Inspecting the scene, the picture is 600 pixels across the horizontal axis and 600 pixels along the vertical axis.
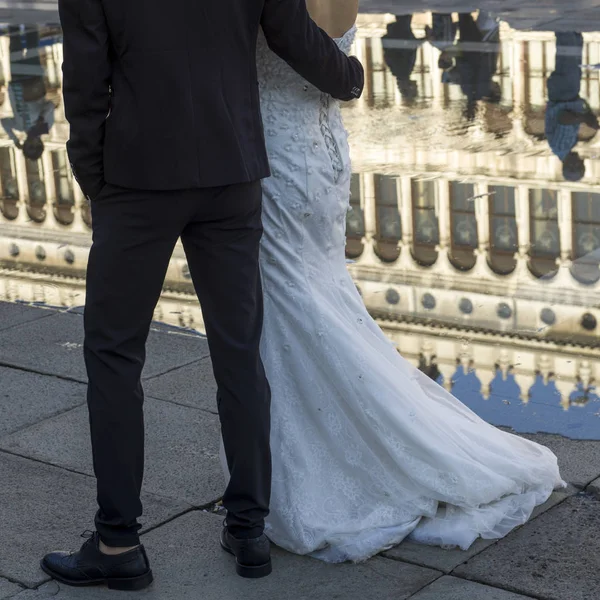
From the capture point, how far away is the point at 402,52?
833 inches

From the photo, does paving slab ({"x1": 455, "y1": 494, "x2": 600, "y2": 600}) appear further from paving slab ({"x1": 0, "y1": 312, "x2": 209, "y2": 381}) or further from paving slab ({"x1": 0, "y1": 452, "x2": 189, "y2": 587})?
paving slab ({"x1": 0, "y1": 312, "x2": 209, "y2": 381})

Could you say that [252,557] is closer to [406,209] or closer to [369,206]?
[406,209]

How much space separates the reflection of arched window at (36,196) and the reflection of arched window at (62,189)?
0.46ft

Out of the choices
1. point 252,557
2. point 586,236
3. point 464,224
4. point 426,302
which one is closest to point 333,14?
point 252,557

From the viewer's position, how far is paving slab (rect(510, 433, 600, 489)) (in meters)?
5.24

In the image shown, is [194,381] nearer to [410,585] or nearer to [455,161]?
[410,585]

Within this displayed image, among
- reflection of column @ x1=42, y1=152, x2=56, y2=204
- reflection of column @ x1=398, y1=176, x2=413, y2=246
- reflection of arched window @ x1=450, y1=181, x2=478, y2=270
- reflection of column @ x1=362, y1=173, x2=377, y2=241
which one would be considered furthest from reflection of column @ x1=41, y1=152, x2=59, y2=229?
reflection of arched window @ x1=450, y1=181, x2=478, y2=270

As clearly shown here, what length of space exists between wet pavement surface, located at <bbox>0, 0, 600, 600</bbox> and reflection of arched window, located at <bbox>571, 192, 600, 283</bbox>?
2 cm

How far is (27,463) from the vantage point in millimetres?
5555

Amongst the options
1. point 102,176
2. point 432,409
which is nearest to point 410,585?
point 432,409

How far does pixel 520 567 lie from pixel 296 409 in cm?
96

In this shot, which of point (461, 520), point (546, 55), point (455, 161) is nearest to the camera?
point (461, 520)

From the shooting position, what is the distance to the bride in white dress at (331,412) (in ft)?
15.1

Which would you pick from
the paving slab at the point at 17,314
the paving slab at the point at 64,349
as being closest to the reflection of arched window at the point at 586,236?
the paving slab at the point at 64,349
